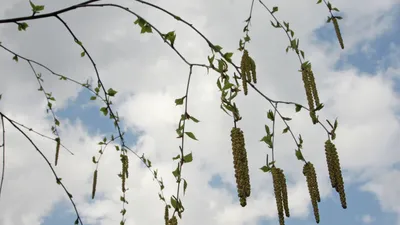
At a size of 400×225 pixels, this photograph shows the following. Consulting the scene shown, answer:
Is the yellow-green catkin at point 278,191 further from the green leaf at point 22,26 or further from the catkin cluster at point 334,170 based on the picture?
the green leaf at point 22,26

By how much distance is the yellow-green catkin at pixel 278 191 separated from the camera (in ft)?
7.31

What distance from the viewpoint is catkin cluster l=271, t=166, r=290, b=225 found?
7.33 feet

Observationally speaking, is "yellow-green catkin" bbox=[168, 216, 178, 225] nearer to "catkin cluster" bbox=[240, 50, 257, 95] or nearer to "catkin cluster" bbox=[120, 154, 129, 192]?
"catkin cluster" bbox=[240, 50, 257, 95]

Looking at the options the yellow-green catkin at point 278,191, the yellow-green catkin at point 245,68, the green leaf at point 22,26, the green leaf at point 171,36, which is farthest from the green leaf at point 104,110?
the yellow-green catkin at point 278,191

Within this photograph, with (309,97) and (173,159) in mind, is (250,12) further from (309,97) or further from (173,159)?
(173,159)

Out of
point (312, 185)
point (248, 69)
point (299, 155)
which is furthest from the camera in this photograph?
point (248, 69)

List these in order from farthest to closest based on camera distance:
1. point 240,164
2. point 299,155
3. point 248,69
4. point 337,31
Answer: point 337,31 < point 248,69 < point 299,155 < point 240,164

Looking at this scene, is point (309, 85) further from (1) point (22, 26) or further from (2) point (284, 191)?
(1) point (22, 26)

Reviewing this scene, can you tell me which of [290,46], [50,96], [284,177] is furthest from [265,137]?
[50,96]

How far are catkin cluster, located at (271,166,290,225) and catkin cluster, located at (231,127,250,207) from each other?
0.38 meters

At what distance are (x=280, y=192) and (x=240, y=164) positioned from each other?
444mm

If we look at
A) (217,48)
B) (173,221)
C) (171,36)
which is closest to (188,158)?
(173,221)

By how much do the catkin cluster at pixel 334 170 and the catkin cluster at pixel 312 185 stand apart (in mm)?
94

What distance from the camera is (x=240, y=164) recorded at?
1995 millimetres
